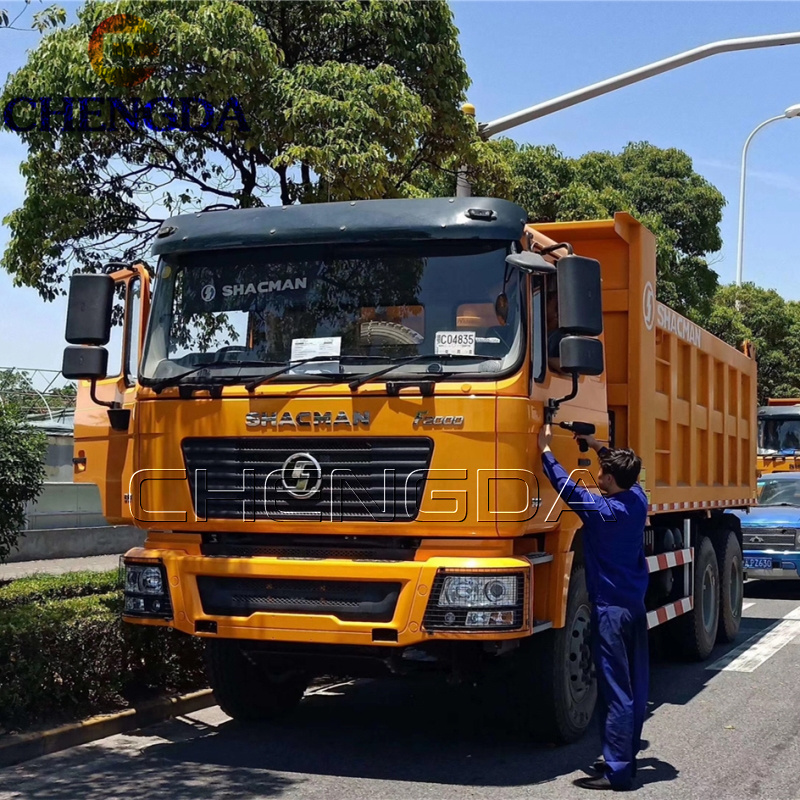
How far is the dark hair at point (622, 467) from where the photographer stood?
642 centimetres

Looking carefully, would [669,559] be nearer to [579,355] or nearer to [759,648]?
[759,648]

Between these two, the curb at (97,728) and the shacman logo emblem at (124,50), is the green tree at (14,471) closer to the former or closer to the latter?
the curb at (97,728)

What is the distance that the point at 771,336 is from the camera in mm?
40469

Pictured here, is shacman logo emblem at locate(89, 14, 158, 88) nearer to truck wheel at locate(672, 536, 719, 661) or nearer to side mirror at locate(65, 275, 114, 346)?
side mirror at locate(65, 275, 114, 346)

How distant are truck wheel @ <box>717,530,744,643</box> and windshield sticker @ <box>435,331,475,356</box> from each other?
5772mm

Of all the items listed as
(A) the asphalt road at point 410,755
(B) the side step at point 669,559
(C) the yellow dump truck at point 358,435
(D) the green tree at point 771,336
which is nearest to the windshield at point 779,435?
(D) the green tree at point 771,336

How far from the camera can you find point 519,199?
2252 cm

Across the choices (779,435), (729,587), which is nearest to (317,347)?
(729,587)

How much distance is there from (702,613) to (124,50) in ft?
22.8

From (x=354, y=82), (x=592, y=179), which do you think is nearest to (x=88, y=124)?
(x=354, y=82)

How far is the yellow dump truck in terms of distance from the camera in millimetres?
6227

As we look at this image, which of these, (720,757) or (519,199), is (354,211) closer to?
(720,757)

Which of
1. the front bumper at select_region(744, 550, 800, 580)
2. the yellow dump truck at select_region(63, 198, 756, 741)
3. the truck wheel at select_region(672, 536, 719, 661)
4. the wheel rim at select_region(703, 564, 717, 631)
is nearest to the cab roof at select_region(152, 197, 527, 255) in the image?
the yellow dump truck at select_region(63, 198, 756, 741)

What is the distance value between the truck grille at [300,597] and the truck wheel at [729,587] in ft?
19.0
